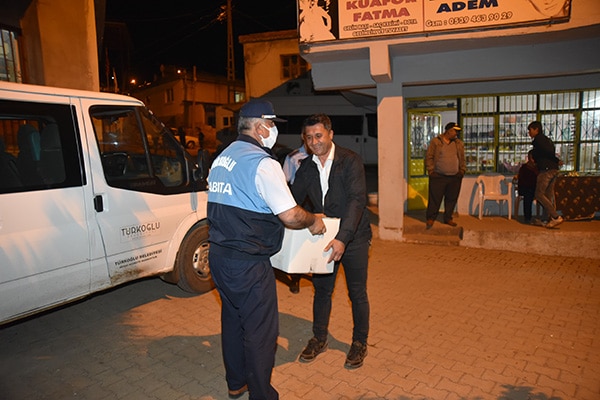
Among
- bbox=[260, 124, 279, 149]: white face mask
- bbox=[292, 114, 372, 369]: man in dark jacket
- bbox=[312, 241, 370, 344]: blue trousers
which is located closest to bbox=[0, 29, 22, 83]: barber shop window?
bbox=[292, 114, 372, 369]: man in dark jacket

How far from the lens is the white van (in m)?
3.83

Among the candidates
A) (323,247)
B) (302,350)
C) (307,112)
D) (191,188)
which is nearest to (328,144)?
(323,247)

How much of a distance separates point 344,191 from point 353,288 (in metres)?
0.82

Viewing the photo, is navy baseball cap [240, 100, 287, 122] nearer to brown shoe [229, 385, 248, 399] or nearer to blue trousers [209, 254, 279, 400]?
blue trousers [209, 254, 279, 400]

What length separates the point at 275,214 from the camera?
2.95m

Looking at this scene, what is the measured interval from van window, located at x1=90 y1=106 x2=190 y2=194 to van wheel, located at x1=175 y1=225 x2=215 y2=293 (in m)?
0.62

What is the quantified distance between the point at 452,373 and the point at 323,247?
1563 millimetres

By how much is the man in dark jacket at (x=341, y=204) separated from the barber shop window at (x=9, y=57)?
260 inches

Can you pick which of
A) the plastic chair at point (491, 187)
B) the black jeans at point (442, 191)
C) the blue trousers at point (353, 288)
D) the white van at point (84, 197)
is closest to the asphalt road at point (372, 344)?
the blue trousers at point (353, 288)

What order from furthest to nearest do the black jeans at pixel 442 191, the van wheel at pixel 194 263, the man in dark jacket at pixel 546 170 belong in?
the black jeans at pixel 442 191 < the man in dark jacket at pixel 546 170 < the van wheel at pixel 194 263

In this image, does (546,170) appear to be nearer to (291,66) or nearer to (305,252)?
(305,252)

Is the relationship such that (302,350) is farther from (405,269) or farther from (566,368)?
(405,269)

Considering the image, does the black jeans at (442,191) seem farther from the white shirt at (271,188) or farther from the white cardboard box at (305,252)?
the white shirt at (271,188)

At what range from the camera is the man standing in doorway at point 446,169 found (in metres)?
7.92
